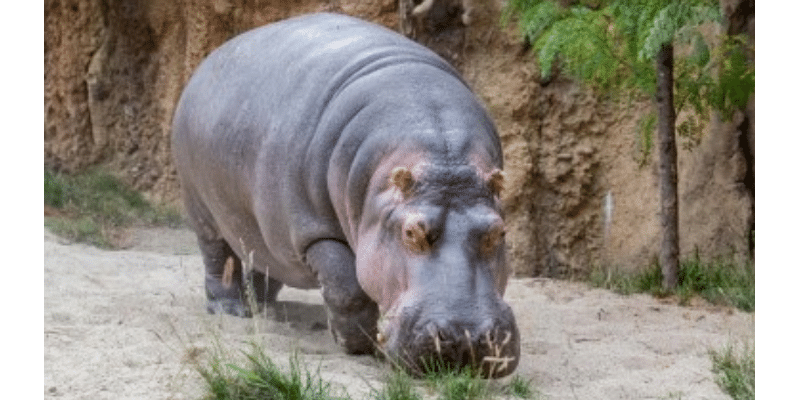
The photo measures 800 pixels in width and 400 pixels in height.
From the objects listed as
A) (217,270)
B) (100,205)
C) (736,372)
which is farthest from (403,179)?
(100,205)

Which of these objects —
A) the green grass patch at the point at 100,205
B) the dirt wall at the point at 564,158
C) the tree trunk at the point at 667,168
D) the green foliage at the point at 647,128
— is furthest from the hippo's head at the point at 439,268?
the green grass patch at the point at 100,205

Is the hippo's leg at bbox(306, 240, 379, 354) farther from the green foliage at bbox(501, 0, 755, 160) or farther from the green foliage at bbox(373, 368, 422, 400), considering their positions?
the green foliage at bbox(501, 0, 755, 160)

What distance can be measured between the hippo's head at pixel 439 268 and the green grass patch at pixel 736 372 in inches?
29.2

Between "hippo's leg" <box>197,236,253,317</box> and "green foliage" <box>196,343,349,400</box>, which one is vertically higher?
"green foliage" <box>196,343,349,400</box>

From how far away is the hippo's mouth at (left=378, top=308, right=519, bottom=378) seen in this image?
3.98m

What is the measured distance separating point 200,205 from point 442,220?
2.50 metres

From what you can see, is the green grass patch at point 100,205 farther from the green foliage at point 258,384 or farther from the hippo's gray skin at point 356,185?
the green foliage at point 258,384

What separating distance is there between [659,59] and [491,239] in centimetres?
277

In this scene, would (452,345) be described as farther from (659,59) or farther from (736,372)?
(659,59)

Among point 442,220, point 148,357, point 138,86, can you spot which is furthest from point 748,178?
point 138,86

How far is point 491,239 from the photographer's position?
4258 millimetres

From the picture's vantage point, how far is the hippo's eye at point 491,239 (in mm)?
4238

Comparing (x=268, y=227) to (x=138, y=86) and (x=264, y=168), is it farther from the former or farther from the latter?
(x=138, y=86)

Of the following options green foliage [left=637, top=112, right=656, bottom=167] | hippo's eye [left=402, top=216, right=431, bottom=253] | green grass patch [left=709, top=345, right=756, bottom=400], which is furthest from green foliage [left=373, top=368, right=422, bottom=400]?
green foliage [left=637, top=112, right=656, bottom=167]
